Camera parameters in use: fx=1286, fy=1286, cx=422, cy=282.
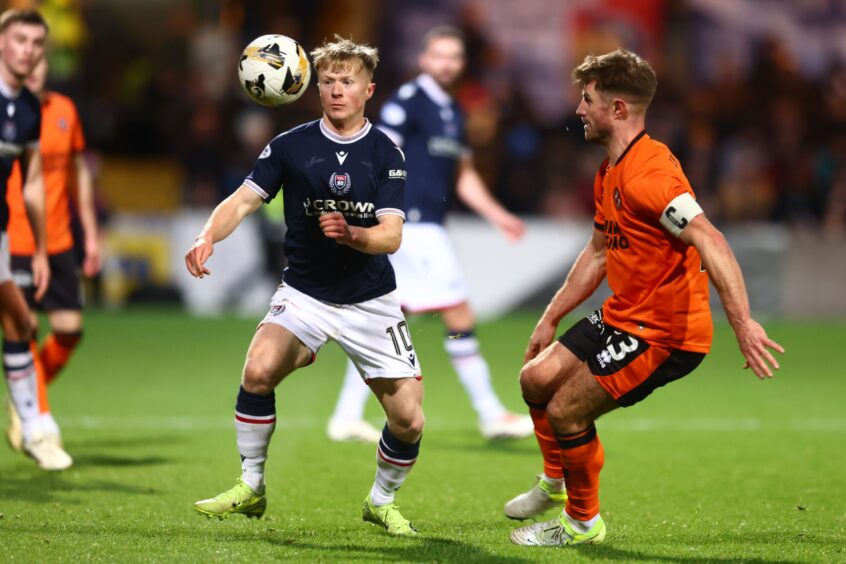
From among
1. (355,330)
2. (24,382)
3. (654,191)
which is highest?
(654,191)

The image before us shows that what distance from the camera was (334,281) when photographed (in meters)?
5.85

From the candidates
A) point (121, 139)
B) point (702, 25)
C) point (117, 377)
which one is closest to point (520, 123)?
point (702, 25)

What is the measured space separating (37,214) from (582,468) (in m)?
3.90

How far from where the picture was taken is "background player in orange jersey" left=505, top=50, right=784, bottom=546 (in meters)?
5.37

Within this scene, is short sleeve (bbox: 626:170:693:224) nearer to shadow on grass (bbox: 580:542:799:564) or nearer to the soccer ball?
shadow on grass (bbox: 580:542:799:564)

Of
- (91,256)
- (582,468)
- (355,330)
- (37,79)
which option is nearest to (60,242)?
(91,256)

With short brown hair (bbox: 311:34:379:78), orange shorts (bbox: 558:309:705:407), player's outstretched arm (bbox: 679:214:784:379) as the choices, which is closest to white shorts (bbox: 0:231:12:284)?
short brown hair (bbox: 311:34:379:78)

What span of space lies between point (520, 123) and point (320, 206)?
40.2 ft

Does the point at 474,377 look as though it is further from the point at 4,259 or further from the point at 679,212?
the point at 679,212

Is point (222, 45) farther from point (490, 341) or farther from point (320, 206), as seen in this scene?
point (320, 206)

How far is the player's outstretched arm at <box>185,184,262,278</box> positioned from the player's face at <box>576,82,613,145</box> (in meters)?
1.48

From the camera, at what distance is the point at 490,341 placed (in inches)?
555

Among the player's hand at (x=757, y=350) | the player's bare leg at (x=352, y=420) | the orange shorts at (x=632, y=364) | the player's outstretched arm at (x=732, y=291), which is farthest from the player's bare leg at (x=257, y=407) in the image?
the player's bare leg at (x=352, y=420)

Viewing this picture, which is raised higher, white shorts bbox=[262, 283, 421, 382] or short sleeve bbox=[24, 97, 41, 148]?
short sleeve bbox=[24, 97, 41, 148]
